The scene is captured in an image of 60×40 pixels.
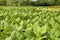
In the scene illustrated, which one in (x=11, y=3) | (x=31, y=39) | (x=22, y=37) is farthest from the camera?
(x=11, y=3)

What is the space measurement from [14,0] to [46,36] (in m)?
43.3

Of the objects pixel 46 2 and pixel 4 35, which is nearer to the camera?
pixel 4 35

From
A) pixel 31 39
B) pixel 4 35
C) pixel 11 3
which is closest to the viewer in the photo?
pixel 31 39

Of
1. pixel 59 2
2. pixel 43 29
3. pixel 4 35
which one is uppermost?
pixel 43 29

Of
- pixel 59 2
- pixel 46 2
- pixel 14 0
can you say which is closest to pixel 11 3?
pixel 14 0

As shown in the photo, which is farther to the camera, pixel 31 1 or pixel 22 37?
pixel 31 1

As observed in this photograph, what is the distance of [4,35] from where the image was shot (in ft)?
9.79

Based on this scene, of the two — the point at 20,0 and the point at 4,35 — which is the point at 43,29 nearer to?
the point at 4,35

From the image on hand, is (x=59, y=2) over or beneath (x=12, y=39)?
beneath

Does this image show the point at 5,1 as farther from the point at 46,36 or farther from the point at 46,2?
the point at 46,36

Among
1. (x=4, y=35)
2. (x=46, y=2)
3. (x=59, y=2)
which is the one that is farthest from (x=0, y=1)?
(x=4, y=35)

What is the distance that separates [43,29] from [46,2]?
143ft

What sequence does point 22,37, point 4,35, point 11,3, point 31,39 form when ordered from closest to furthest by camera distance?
point 31,39
point 22,37
point 4,35
point 11,3

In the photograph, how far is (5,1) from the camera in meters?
46.9
